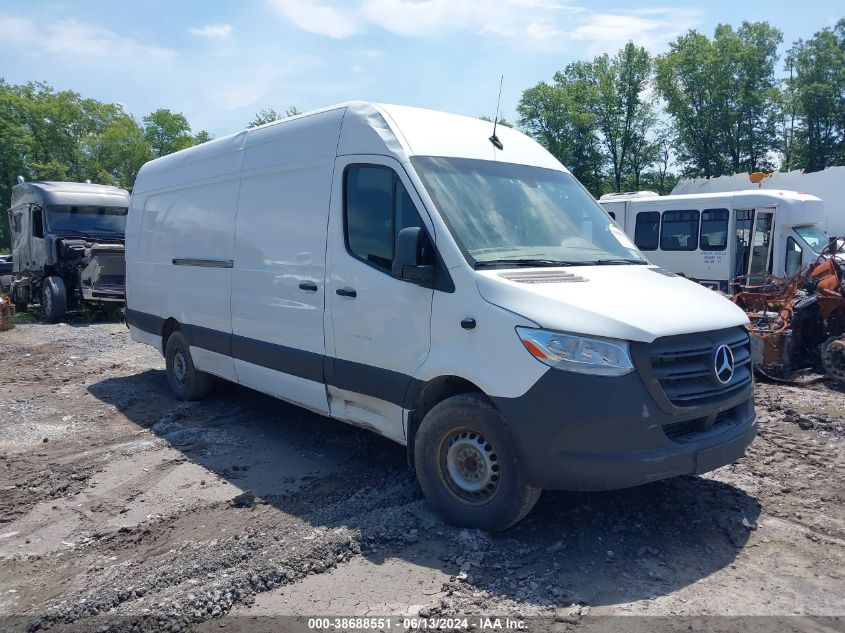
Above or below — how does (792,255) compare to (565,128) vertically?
below

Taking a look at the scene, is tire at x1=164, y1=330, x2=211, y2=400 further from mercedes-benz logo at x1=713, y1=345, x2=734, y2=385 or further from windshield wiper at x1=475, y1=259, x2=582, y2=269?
mercedes-benz logo at x1=713, y1=345, x2=734, y2=385

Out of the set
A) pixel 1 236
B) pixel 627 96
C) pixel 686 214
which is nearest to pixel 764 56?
pixel 627 96

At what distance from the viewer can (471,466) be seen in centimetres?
433

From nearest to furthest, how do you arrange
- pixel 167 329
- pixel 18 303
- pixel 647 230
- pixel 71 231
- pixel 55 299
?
pixel 167 329
pixel 55 299
pixel 71 231
pixel 647 230
pixel 18 303

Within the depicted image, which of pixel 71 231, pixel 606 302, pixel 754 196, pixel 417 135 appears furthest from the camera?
pixel 71 231

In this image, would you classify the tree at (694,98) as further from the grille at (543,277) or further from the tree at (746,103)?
the grille at (543,277)

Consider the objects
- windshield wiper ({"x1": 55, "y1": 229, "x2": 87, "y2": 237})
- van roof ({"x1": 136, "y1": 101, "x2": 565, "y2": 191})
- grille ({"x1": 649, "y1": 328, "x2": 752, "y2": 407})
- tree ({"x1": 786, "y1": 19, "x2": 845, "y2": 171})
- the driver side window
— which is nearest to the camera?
grille ({"x1": 649, "y1": 328, "x2": 752, "y2": 407})

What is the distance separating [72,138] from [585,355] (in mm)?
62297

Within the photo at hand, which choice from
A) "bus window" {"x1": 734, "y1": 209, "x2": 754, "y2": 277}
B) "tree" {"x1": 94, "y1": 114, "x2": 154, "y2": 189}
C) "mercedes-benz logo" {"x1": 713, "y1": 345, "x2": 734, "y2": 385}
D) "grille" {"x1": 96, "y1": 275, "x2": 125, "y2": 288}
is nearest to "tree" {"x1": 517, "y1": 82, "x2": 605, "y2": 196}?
"bus window" {"x1": 734, "y1": 209, "x2": 754, "y2": 277}

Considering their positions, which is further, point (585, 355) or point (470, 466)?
point (470, 466)

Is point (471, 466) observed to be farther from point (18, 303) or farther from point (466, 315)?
point (18, 303)

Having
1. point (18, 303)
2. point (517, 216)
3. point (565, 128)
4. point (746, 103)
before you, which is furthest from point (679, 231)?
point (746, 103)

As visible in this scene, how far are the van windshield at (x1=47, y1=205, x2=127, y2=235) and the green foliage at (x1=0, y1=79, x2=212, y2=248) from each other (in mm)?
38957

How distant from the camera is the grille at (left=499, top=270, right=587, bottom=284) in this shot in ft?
14.0
